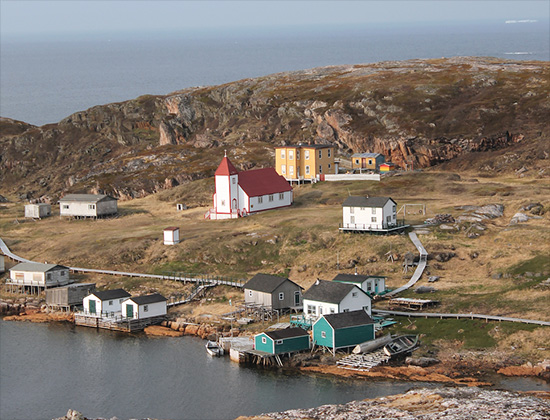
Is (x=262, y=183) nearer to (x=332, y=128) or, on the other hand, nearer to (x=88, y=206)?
(x=88, y=206)

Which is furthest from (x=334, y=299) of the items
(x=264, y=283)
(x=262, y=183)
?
(x=262, y=183)

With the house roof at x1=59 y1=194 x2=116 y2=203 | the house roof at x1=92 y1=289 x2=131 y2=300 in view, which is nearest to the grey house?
the house roof at x1=92 y1=289 x2=131 y2=300

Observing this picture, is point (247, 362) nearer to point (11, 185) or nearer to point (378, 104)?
point (378, 104)

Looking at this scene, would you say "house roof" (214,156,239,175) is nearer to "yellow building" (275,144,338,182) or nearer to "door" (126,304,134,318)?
"yellow building" (275,144,338,182)

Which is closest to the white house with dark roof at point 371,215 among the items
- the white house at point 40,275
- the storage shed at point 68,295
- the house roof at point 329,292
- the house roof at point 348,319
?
the house roof at point 329,292

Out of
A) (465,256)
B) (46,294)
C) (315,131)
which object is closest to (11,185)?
(315,131)

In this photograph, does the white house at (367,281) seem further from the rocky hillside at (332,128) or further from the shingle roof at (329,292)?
the rocky hillside at (332,128)
